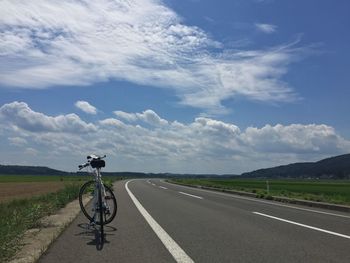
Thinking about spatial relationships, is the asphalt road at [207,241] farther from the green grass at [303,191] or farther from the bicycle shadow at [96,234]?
the green grass at [303,191]

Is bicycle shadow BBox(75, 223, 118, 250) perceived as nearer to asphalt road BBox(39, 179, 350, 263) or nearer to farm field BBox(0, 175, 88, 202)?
asphalt road BBox(39, 179, 350, 263)

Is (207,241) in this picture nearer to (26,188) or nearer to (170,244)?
(170,244)

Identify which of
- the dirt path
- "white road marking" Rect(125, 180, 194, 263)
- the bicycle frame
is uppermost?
the dirt path

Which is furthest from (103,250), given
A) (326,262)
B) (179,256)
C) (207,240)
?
(326,262)

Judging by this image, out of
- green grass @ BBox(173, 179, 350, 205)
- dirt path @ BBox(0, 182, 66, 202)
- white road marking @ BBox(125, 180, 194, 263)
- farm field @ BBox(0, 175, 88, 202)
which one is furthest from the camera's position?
farm field @ BBox(0, 175, 88, 202)

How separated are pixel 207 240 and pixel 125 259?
94.6 inches

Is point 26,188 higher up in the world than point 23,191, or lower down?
higher up

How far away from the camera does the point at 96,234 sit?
991cm

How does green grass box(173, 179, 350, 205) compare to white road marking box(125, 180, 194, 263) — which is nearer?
white road marking box(125, 180, 194, 263)

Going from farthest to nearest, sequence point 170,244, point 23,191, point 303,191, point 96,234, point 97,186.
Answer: point 23,191
point 303,191
point 96,234
point 97,186
point 170,244

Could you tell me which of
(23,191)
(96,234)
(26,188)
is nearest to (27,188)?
(26,188)

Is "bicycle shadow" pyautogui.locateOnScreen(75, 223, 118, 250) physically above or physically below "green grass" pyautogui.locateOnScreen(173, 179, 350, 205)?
below

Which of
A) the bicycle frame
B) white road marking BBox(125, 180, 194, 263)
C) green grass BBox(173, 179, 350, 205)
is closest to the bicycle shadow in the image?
the bicycle frame

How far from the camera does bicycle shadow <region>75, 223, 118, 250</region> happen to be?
344 inches
